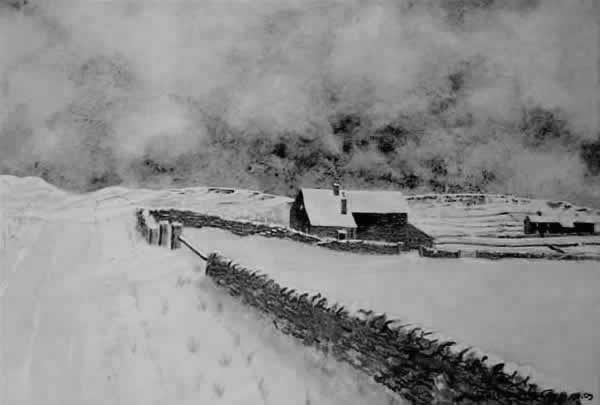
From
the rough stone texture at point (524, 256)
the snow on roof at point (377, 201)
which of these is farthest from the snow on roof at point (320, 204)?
the rough stone texture at point (524, 256)

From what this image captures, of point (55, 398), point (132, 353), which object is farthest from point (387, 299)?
point (55, 398)

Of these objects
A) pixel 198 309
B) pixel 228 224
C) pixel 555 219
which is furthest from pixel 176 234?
pixel 555 219

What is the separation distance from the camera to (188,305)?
12.0 ft

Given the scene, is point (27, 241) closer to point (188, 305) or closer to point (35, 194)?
point (35, 194)

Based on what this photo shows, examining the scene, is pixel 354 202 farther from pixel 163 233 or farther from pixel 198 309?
pixel 163 233

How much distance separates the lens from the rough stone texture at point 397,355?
1970 millimetres

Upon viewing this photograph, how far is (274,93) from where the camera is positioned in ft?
12.5

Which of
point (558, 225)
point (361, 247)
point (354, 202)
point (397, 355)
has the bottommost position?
point (397, 355)

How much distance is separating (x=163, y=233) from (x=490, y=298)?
9.32ft

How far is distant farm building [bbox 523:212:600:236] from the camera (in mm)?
3336

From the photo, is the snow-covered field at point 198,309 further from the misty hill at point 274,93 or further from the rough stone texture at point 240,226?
the misty hill at point 274,93

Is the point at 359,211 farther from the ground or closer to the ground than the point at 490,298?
farther from the ground

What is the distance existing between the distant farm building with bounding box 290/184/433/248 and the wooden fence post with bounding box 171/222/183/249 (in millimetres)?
1052
